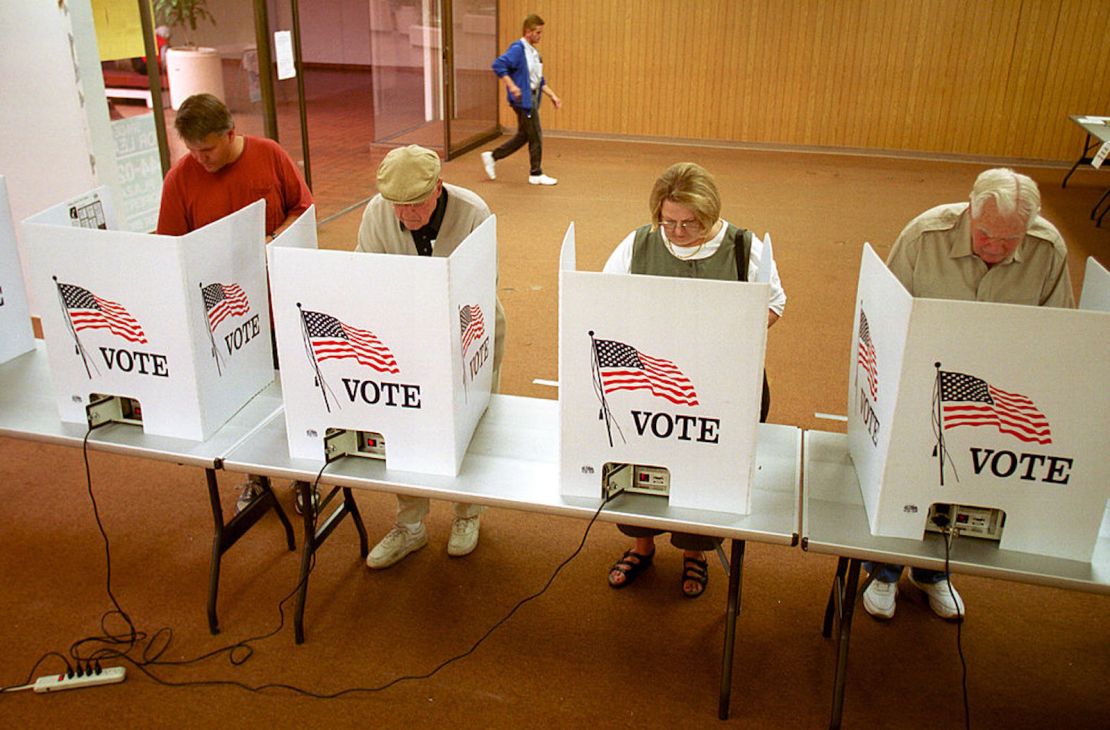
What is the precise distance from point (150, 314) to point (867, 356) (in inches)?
65.3

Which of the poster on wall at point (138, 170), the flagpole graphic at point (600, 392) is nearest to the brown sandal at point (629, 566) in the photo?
the flagpole graphic at point (600, 392)

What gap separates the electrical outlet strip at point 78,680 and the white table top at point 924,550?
5.82 ft

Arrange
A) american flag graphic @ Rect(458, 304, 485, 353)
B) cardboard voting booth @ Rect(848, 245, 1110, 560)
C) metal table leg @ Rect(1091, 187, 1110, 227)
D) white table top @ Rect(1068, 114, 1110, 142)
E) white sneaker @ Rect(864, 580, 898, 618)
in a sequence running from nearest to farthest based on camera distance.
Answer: cardboard voting booth @ Rect(848, 245, 1110, 560), american flag graphic @ Rect(458, 304, 485, 353), white sneaker @ Rect(864, 580, 898, 618), white table top @ Rect(1068, 114, 1110, 142), metal table leg @ Rect(1091, 187, 1110, 227)

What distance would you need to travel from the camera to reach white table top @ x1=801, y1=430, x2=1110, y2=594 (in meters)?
1.86

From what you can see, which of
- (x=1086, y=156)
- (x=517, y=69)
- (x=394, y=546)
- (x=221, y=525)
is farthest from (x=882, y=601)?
(x=1086, y=156)

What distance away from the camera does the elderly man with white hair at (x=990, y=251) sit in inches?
83.6

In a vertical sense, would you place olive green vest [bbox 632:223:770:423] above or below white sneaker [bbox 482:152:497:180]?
above

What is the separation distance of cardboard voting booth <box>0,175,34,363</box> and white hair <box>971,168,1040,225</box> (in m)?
2.55

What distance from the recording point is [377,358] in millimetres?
2051

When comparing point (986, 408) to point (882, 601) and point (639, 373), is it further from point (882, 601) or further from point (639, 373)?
point (882, 601)

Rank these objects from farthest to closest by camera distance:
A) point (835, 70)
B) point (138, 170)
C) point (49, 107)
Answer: point (835, 70) → point (138, 170) → point (49, 107)

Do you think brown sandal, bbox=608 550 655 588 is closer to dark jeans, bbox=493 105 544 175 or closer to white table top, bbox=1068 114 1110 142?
dark jeans, bbox=493 105 544 175

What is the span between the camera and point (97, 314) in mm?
2211

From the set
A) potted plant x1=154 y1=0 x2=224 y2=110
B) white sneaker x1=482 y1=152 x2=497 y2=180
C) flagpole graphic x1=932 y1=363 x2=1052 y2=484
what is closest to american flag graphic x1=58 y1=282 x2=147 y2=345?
flagpole graphic x1=932 y1=363 x2=1052 y2=484
